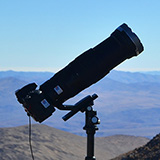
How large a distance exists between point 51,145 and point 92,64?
146ft

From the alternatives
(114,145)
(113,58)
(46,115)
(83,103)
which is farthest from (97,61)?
(114,145)

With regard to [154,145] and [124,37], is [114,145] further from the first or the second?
[124,37]

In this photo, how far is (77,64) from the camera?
285 inches

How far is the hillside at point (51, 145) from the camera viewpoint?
4316 centimetres

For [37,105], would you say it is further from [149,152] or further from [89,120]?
[149,152]

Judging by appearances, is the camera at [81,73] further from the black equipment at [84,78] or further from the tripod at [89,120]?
the tripod at [89,120]

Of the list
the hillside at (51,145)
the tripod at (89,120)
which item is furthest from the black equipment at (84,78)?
the hillside at (51,145)

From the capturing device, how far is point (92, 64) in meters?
7.16

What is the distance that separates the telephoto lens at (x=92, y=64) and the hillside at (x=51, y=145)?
33.6 metres

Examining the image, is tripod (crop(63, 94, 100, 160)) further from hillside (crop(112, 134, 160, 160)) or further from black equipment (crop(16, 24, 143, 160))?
hillside (crop(112, 134, 160, 160))

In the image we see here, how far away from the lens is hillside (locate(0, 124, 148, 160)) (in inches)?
1699

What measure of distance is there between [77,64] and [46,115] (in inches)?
40.7

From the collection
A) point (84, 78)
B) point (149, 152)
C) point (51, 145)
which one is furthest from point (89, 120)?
point (51, 145)

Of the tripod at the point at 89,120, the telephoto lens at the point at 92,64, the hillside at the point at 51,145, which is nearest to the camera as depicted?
the tripod at the point at 89,120
